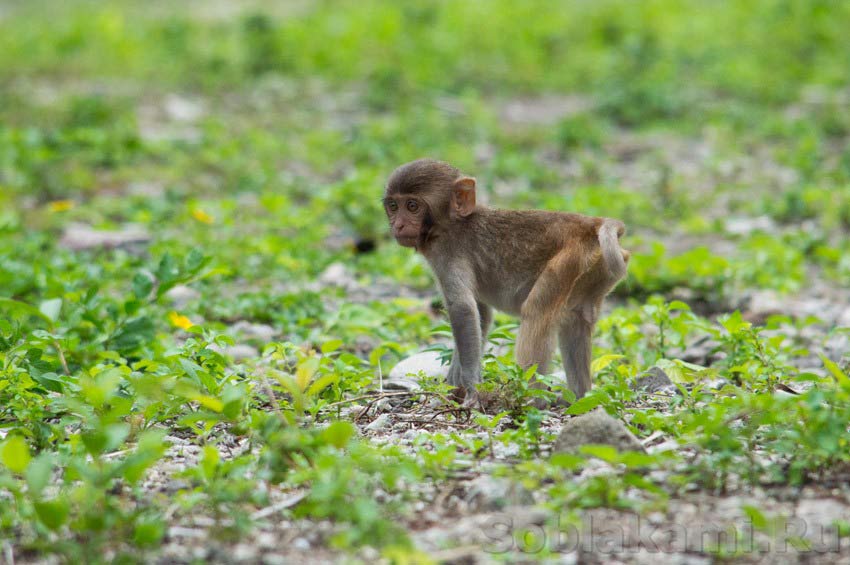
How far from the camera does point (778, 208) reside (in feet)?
34.0

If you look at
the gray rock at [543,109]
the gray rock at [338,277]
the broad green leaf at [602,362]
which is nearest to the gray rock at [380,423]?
the broad green leaf at [602,362]

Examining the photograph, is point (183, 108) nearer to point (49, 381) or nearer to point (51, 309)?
point (51, 309)

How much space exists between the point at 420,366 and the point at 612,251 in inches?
60.8

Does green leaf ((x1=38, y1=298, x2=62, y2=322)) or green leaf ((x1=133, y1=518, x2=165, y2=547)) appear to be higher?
green leaf ((x1=38, y1=298, x2=62, y2=322))

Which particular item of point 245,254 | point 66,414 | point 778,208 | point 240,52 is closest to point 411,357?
point 66,414

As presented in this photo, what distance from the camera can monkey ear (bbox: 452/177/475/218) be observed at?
631 cm

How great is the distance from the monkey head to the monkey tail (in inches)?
38.6

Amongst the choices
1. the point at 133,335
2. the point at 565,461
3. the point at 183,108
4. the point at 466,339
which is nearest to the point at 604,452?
the point at 565,461

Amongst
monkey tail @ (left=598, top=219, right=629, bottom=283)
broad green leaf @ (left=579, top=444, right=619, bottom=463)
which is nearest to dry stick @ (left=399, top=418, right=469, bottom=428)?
monkey tail @ (left=598, top=219, right=629, bottom=283)

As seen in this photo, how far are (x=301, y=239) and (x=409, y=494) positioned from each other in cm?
532

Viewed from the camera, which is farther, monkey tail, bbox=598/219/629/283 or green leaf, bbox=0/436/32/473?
monkey tail, bbox=598/219/629/283

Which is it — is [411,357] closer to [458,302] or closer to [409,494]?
[458,302]

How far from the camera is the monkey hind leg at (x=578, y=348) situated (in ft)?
19.6

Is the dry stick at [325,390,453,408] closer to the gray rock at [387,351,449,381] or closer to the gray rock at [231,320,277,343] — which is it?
the gray rock at [387,351,449,381]
